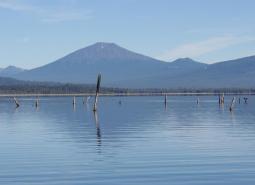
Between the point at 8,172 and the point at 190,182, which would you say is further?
the point at 8,172

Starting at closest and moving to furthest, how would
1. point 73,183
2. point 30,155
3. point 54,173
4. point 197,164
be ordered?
point 73,183 < point 54,173 < point 197,164 < point 30,155

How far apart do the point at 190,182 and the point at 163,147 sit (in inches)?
464

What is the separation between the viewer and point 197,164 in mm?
29281

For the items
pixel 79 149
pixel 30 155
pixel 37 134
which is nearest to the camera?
pixel 30 155

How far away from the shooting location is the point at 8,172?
89.6 feet

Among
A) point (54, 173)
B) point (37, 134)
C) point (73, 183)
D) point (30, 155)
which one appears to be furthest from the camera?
point (37, 134)

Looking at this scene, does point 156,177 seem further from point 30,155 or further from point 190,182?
point 30,155

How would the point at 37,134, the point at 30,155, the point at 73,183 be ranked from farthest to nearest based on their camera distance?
the point at 37,134, the point at 30,155, the point at 73,183

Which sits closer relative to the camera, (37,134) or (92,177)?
(92,177)

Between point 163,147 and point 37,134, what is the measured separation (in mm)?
13885

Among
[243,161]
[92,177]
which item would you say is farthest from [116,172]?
[243,161]

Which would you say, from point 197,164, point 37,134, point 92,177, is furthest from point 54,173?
point 37,134

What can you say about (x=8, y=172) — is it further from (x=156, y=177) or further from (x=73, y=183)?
(x=156, y=177)

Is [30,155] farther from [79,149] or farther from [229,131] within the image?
[229,131]
